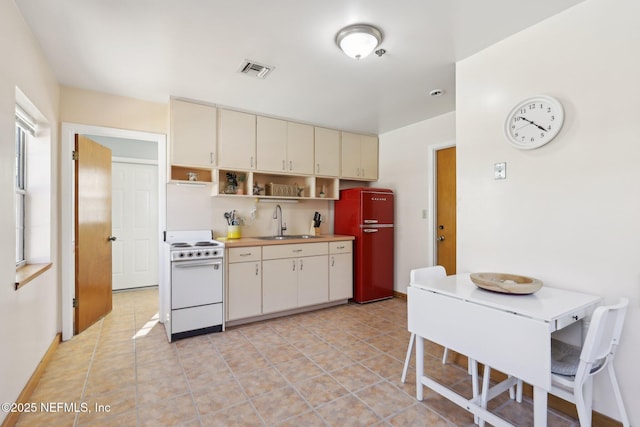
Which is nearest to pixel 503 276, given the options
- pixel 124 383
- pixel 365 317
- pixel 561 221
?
pixel 561 221

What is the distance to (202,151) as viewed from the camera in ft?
10.9

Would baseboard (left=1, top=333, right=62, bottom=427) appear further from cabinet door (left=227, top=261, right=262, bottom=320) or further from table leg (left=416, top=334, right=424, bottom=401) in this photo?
table leg (left=416, top=334, right=424, bottom=401)

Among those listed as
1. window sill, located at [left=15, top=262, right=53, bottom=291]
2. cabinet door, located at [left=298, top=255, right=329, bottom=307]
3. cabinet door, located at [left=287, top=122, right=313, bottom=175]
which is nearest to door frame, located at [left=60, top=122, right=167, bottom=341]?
window sill, located at [left=15, top=262, right=53, bottom=291]

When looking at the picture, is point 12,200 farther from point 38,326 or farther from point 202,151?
point 202,151

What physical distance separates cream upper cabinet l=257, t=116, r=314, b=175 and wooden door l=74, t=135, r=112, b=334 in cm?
177

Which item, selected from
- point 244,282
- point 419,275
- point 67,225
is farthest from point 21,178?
point 419,275

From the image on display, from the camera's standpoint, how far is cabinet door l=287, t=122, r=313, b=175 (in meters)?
3.88

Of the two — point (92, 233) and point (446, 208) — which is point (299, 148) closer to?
point (446, 208)

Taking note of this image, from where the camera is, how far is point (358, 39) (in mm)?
2051

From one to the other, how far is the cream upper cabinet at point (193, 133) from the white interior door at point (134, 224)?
6.48 feet

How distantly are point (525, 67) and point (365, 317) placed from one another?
110 inches

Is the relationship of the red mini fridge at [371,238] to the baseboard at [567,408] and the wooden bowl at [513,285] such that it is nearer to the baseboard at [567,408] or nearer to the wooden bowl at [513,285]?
the baseboard at [567,408]

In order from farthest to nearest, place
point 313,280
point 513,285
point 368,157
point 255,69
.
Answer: point 368,157 < point 313,280 < point 255,69 < point 513,285

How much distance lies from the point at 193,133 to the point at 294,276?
1.95 m
